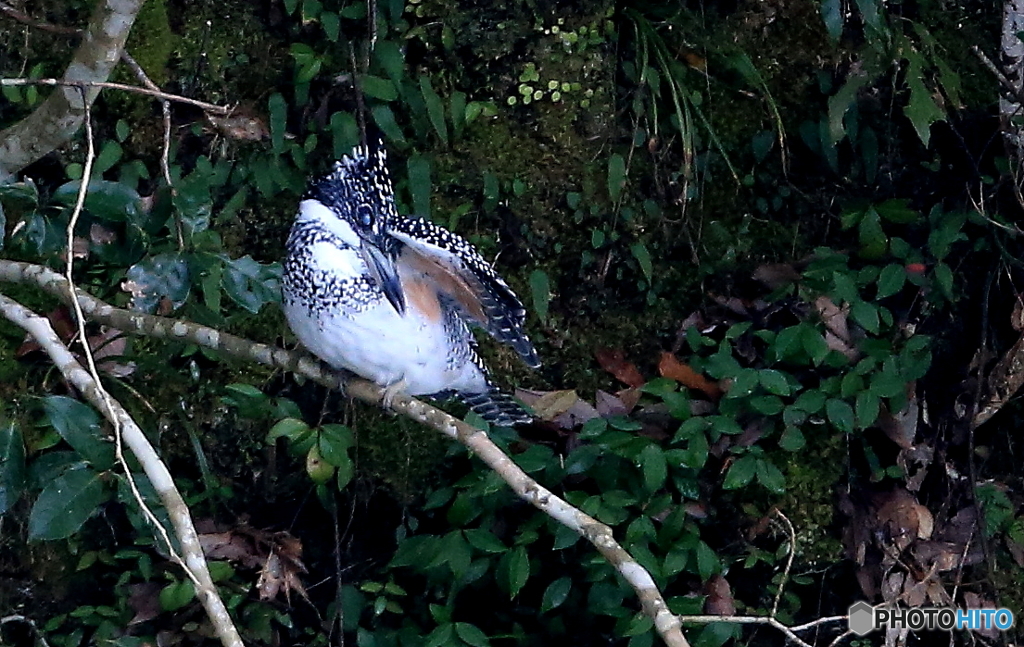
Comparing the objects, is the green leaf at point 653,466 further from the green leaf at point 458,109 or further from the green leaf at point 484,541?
the green leaf at point 458,109

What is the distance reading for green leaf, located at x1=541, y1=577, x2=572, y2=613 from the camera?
9.11 ft

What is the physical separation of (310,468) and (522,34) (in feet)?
4.63

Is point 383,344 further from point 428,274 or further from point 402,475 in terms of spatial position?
point 402,475

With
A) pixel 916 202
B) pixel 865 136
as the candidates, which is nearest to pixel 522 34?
pixel 865 136

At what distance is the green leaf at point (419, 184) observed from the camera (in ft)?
10.1

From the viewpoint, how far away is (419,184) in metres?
3.07

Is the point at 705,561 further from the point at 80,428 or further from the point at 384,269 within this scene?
the point at 80,428

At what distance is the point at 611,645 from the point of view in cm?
295

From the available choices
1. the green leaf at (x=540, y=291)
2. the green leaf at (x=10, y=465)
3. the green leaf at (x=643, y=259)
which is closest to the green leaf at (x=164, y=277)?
the green leaf at (x=10, y=465)

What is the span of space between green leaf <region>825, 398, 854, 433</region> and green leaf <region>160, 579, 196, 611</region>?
1.68m

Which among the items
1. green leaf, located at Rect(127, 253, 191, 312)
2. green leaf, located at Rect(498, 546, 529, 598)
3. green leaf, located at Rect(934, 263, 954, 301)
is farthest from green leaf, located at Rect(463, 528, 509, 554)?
green leaf, located at Rect(934, 263, 954, 301)

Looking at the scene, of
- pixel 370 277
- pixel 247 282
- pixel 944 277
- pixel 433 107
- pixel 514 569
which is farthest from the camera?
pixel 433 107

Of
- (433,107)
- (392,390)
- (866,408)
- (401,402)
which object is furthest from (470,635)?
(433,107)

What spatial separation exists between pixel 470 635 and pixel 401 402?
81 cm
